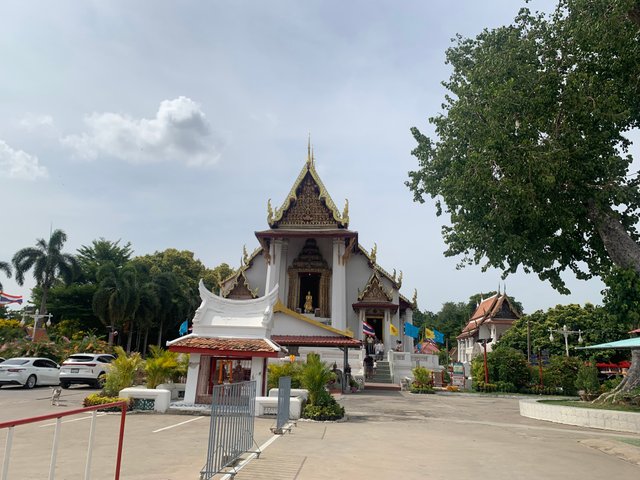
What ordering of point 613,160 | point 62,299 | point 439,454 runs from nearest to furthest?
point 439,454 < point 613,160 < point 62,299

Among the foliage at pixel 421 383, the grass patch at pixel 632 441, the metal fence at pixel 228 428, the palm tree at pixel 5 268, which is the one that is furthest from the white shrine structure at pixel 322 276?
the palm tree at pixel 5 268

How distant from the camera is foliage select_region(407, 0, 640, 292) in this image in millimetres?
13617

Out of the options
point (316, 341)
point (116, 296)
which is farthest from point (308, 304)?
point (116, 296)

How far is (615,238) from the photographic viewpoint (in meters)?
14.9

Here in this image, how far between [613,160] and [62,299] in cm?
4806

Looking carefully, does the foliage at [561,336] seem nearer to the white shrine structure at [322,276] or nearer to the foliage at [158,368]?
the white shrine structure at [322,276]

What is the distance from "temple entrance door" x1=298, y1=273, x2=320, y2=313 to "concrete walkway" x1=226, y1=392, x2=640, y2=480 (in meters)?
19.4

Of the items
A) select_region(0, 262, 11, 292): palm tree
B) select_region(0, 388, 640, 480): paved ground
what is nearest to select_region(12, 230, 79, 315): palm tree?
select_region(0, 262, 11, 292): palm tree

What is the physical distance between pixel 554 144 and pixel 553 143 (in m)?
0.08

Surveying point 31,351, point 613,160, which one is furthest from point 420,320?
point 613,160

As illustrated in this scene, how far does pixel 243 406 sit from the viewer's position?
714 cm

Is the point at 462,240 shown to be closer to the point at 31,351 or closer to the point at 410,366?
the point at 410,366

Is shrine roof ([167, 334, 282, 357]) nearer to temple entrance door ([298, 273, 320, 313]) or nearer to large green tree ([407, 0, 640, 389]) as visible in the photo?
large green tree ([407, 0, 640, 389])

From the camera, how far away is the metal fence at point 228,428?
18.4 feet
